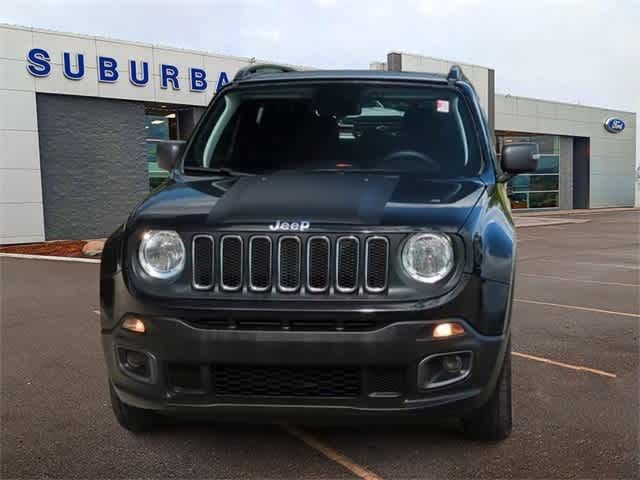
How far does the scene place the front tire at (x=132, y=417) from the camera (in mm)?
3330

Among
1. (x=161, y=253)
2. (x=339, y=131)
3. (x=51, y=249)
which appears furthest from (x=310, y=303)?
(x=51, y=249)

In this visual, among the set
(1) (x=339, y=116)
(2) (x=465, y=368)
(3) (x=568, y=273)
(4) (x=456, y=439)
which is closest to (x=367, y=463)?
(4) (x=456, y=439)

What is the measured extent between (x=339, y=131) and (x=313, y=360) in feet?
5.97

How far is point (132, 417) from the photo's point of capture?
3.36 m

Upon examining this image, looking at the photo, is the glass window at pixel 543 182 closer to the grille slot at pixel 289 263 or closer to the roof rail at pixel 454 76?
the roof rail at pixel 454 76

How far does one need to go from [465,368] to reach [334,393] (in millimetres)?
579

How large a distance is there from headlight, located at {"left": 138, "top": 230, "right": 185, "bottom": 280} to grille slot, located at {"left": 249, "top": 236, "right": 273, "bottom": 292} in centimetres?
33

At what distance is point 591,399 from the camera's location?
4047 millimetres

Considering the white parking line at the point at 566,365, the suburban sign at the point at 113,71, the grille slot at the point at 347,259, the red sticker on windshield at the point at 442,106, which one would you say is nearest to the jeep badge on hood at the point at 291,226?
the grille slot at the point at 347,259

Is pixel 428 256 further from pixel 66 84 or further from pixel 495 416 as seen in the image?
pixel 66 84

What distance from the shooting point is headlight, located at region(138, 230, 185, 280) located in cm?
279

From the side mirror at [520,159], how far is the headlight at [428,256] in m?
1.43

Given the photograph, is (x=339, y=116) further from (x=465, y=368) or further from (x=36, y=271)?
(x=36, y=271)

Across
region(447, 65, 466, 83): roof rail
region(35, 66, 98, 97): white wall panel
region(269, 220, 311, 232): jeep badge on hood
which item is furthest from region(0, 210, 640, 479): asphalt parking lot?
region(35, 66, 98, 97): white wall panel
